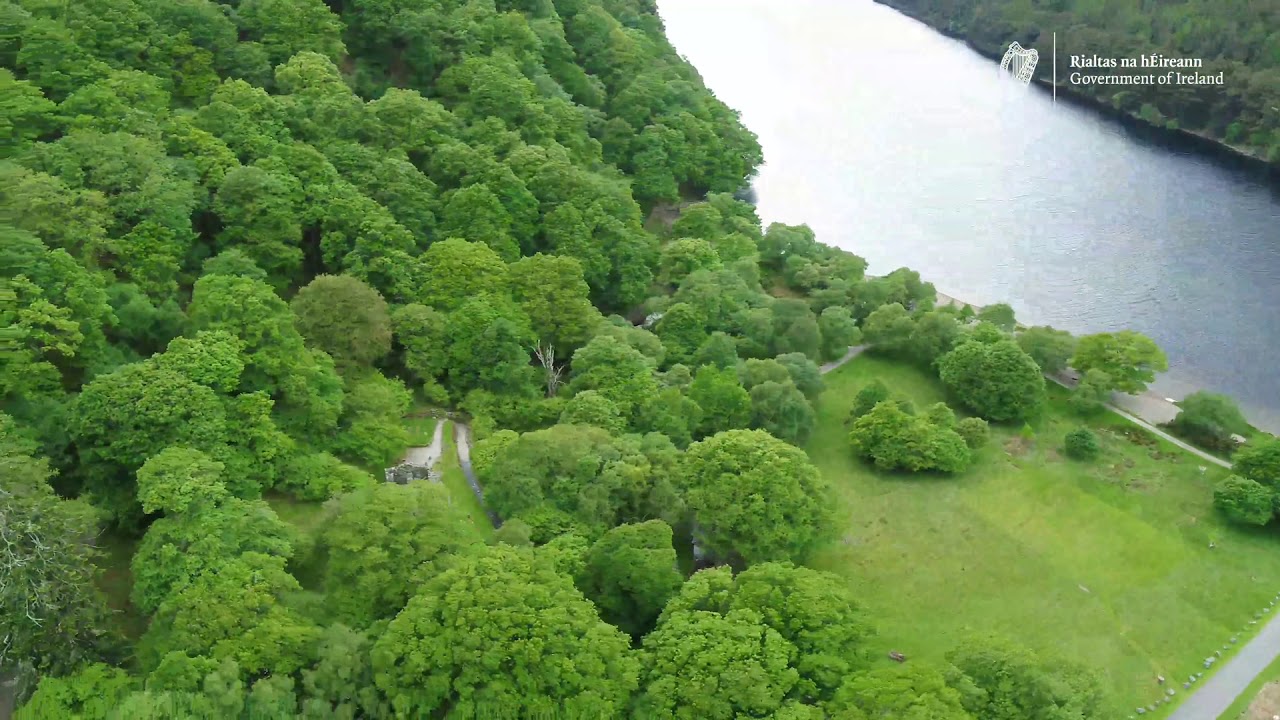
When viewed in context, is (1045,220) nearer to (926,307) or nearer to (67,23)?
(926,307)

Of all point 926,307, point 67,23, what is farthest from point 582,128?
point 67,23

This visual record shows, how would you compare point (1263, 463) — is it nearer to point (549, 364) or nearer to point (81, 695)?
point (549, 364)

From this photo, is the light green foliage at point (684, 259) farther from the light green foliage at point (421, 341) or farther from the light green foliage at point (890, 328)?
the light green foliage at point (421, 341)

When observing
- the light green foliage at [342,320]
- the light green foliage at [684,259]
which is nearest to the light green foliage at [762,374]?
the light green foliage at [684,259]

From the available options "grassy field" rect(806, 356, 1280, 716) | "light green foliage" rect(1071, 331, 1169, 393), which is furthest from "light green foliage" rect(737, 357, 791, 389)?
"light green foliage" rect(1071, 331, 1169, 393)

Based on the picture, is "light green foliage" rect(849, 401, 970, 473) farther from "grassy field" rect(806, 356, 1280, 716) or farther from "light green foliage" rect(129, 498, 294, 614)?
"light green foliage" rect(129, 498, 294, 614)

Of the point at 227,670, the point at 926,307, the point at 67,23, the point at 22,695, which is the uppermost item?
the point at 67,23

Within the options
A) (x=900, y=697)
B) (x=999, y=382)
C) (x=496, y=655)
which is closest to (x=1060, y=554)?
(x=999, y=382)
